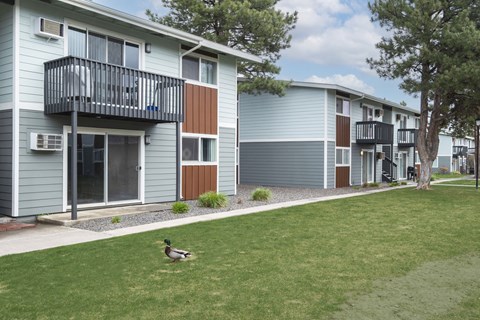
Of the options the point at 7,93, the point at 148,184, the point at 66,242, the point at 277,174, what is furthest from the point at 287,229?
the point at 277,174

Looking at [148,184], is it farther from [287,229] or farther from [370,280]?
[370,280]

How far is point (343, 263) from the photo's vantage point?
5902 millimetres

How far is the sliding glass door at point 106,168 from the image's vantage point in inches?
412

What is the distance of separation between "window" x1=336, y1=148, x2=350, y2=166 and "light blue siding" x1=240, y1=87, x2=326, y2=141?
80.3 inches

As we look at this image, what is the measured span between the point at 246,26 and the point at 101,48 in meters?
10.0

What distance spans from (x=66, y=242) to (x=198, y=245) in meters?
2.37

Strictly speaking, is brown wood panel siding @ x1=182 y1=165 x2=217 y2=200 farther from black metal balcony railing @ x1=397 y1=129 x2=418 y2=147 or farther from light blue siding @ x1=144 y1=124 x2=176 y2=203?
black metal balcony railing @ x1=397 y1=129 x2=418 y2=147

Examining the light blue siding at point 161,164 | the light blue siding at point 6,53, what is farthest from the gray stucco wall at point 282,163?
the light blue siding at point 6,53

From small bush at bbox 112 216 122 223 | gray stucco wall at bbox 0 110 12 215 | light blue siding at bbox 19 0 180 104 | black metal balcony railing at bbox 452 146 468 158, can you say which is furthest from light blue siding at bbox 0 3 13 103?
→ black metal balcony railing at bbox 452 146 468 158

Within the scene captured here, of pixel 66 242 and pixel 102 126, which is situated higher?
pixel 102 126

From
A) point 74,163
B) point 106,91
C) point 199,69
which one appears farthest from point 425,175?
point 74,163

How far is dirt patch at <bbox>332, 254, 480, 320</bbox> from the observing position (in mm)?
4078

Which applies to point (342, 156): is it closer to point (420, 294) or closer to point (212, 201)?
point (212, 201)

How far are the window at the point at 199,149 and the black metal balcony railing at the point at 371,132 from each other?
37.4 ft
